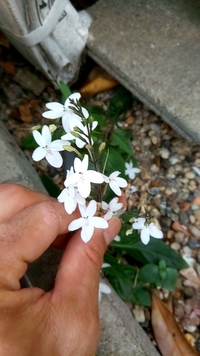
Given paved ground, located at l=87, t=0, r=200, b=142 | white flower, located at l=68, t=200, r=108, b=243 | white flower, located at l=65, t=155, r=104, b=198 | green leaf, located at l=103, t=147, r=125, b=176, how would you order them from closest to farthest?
white flower, located at l=65, t=155, r=104, b=198 → white flower, located at l=68, t=200, r=108, b=243 → green leaf, located at l=103, t=147, r=125, b=176 → paved ground, located at l=87, t=0, r=200, b=142

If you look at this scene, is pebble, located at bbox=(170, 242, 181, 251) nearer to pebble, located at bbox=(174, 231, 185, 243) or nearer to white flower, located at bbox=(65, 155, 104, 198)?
pebble, located at bbox=(174, 231, 185, 243)

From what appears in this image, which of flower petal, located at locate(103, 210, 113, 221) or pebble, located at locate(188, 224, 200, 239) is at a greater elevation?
flower petal, located at locate(103, 210, 113, 221)

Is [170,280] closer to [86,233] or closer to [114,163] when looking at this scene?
[114,163]

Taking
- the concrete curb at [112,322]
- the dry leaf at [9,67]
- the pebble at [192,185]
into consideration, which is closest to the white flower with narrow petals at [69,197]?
the concrete curb at [112,322]

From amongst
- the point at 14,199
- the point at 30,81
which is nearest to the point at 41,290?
the point at 14,199

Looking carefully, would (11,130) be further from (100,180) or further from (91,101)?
(100,180)

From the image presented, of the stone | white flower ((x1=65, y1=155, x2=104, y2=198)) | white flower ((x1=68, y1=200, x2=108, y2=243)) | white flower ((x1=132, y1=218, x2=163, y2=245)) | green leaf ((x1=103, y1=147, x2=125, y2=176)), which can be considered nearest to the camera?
white flower ((x1=65, y1=155, x2=104, y2=198))

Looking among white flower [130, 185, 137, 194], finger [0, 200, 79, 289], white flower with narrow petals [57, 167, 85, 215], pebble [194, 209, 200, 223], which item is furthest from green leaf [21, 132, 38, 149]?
white flower with narrow petals [57, 167, 85, 215]
